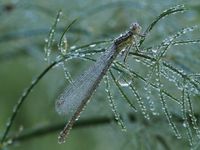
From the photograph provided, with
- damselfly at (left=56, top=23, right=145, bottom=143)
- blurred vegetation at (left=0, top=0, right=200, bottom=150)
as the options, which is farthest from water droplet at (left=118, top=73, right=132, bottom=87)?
blurred vegetation at (left=0, top=0, right=200, bottom=150)

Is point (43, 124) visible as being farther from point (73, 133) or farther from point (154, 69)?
point (154, 69)

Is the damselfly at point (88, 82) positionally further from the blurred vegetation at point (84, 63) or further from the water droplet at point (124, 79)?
the blurred vegetation at point (84, 63)

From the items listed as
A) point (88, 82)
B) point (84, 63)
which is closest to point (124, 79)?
point (88, 82)

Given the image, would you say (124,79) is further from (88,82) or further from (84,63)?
(84,63)

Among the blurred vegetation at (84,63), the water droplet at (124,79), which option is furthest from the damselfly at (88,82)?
the blurred vegetation at (84,63)

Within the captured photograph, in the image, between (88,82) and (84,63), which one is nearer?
(88,82)

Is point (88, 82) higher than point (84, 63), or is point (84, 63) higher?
point (88, 82)

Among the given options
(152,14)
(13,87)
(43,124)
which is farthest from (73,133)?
(152,14)

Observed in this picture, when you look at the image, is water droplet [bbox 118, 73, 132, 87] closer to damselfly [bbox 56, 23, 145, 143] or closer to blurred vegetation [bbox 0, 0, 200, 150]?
damselfly [bbox 56, 23, 145, 143]
